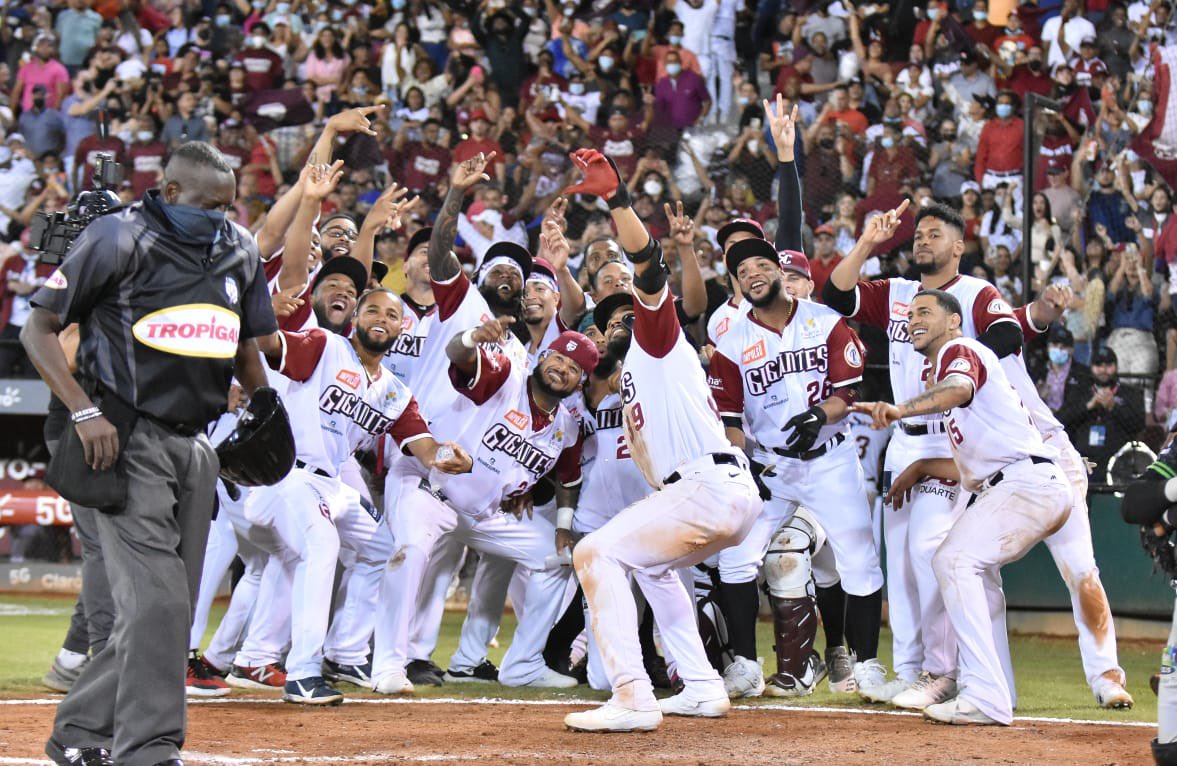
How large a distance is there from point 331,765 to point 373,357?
2827 millimetres

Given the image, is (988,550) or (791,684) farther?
(791,684)

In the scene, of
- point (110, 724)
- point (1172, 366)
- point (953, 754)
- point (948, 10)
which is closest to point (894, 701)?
point (953, 754)

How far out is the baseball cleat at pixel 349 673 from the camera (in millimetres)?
7504

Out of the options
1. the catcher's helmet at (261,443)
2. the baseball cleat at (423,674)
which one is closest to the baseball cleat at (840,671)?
the baseball cleat at (423,674)

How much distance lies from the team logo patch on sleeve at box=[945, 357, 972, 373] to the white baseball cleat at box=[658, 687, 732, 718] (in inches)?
67.5

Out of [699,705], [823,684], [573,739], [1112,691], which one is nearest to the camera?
[573,739]

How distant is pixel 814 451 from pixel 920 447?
1.71 feet

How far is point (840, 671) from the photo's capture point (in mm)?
7461

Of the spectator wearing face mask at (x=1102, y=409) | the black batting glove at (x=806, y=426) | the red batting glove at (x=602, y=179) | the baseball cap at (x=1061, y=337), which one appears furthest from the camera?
the baseball cap at (x=1061, y=337)

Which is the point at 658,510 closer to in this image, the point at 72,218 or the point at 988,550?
the point at 988,550

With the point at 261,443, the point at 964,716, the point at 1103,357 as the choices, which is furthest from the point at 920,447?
the point at 1103,357

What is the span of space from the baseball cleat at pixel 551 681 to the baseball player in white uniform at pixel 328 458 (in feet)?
3.05

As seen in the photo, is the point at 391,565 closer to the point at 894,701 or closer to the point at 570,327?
the point at 570,327

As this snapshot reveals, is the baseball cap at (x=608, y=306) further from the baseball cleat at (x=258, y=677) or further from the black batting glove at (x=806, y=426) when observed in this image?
the baseball cleat at (x=258, y=677)
